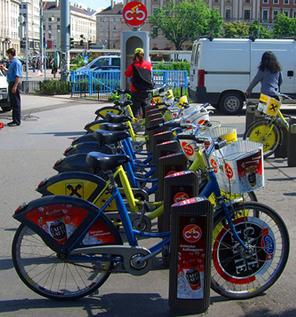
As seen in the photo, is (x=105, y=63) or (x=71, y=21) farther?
(x=71, y=21)

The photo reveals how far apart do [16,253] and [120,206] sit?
0.81m

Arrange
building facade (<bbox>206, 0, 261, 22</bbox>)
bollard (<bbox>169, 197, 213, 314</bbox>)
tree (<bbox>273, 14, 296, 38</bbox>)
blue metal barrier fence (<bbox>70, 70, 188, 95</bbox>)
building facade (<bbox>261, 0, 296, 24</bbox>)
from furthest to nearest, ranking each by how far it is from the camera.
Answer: building facade (<bbox>206, 0, 261, 22</bbox>), building facade (<bbox>261, 0, 296, 24</bbox>), tree (<bbox>273, 14, 296, 38</bbox>), blue metal barrier fence (<bbox>70, 70, 188, 95</bbox>), bollard (<bbox>169, 197, 213, 314</bbox>)

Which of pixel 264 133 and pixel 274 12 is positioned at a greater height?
pixel 274 12

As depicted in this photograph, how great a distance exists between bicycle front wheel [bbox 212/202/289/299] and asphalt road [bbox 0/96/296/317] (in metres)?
0.12

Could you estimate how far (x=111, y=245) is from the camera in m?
4.12

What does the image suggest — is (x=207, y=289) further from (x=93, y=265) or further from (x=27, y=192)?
(x=27, y=192)

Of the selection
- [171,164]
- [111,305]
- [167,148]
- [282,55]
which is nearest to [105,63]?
[282,55]

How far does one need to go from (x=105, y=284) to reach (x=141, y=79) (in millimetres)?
8001

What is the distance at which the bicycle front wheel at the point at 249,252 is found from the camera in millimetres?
4164

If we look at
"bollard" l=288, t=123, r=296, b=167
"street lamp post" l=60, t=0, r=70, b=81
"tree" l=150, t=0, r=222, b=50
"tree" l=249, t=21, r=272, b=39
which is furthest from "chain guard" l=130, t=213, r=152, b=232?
"tree" l=150, t=0, r=222, b=50

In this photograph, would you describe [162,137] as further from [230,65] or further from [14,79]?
[230,65]

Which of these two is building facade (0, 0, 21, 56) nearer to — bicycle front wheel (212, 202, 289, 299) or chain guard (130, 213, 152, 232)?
chain guard (130, 213, 152, 232)

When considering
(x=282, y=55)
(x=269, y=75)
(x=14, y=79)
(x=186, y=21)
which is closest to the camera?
(x=269, y=75)

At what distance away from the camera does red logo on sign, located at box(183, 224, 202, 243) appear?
3863 mm
